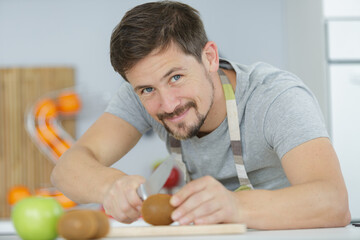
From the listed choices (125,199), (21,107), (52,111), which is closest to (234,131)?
(125,199)

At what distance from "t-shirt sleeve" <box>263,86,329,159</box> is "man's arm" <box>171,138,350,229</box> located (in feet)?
0.07

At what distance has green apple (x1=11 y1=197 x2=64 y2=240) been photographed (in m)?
0.72

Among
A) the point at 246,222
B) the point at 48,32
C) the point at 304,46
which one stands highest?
the point at 48,32

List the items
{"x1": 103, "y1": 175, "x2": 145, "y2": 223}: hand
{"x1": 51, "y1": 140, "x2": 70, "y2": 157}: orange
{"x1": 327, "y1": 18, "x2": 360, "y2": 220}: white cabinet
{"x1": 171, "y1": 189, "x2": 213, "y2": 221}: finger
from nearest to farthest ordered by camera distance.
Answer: {"x1": 171, "y1": 189, "x2": 213, "y2": 221}: finger
{"x1": 103, "y1": 175, "x2": 145, "y2": 223}: hand
{"x1": 327, "y1": 18, "x2": 360, "y2": 220}: white cabinet
{"x1": 51, "y1": 140, "x2": 70, "y2": 157}: orange

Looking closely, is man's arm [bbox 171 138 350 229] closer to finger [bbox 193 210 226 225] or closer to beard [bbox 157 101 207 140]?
finger [bbox 193 210 226 225]

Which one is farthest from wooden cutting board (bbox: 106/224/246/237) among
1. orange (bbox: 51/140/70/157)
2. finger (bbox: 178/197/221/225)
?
orange (bbox: 51/140/70/157)

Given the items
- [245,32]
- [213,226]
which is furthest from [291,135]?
[245,32]

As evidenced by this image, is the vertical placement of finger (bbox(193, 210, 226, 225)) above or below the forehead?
below

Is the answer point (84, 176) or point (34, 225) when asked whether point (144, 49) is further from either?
point (34, 225)

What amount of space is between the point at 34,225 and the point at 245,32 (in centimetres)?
268

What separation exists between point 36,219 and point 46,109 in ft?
8.29

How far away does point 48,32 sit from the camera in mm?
3281

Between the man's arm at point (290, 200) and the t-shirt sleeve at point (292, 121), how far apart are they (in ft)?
0.07

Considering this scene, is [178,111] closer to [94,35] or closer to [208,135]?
[208,135]
